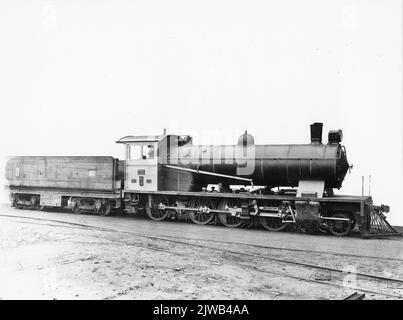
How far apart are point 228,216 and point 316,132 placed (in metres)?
3.92

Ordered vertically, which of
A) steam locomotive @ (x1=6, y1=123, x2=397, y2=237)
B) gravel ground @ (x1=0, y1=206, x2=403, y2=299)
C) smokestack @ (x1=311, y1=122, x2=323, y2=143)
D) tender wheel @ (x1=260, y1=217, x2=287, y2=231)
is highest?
smokestack @ (x1=311, y1=122, x2=323, y2=143)

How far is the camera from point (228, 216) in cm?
1370

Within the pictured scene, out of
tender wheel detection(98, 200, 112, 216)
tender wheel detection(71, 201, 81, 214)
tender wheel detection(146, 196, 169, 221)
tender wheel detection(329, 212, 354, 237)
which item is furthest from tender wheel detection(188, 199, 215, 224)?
tender wheel detection(71, 201, 81, 214)

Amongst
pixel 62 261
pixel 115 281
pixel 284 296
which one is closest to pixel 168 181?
pixel 62 261

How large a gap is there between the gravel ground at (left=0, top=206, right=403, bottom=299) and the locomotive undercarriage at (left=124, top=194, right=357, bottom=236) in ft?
1.75

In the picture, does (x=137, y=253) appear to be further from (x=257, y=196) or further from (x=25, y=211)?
(x=25, y=211)

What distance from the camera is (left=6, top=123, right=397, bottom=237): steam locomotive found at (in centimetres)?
1219

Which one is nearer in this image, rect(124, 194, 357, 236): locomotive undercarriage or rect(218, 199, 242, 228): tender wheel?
rect(124, 194, 357, 236): locomotive undercarriage

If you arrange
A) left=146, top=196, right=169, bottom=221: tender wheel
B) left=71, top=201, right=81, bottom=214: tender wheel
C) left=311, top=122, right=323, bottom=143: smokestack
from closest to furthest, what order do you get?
left=311, top=122, right=323, bottom=143: smokestack → left=146, top=196, right=169, bottom=221: tender wheel → left=71, top=201, right=81, bottom=214: tender wheel

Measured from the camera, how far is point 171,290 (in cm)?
641

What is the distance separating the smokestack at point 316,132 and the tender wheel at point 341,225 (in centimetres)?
235

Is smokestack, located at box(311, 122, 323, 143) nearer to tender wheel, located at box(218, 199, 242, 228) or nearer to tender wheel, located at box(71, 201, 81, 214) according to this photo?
tender wheel, located at box(218, 199, 242, 228)

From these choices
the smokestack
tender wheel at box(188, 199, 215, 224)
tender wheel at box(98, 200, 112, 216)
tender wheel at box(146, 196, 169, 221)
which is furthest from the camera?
tender wheel at box(98, 200, 112, 216)

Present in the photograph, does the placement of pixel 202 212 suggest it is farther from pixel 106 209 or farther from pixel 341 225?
pixel 341 225
